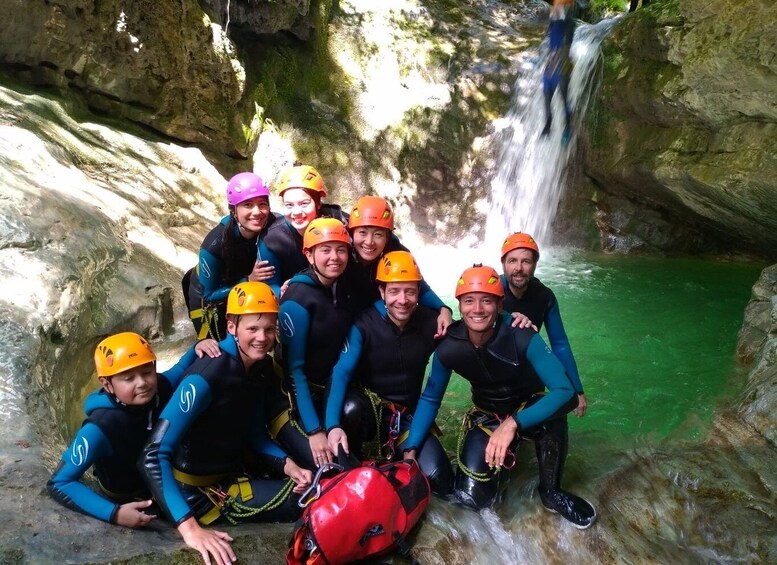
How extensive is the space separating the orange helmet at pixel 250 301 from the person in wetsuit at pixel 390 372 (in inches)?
33.0

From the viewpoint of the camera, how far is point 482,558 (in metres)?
3.24

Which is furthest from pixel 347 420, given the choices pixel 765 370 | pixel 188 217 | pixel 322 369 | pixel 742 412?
pixel 188 217

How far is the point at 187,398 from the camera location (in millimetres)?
2826

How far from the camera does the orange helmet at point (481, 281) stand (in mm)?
3395

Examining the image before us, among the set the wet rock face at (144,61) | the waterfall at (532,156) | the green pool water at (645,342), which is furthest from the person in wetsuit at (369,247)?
the waterfall at (532,156)

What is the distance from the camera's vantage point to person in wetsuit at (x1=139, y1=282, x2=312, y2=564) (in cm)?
275

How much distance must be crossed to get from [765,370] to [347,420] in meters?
3.85

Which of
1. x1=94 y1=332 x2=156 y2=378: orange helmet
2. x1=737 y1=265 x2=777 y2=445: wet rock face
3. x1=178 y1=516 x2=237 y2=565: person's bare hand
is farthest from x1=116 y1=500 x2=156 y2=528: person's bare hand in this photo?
x1=737 y1=265 x2=777 y2=445: wet rock face

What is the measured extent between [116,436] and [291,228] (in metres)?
1.88

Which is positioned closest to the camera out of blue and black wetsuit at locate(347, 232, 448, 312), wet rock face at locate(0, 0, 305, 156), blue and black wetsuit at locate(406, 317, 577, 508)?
blue and black wetsuit at locate(406, 317, 577, 508)

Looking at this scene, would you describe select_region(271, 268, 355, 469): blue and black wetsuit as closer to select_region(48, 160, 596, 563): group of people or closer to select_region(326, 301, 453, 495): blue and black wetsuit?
select_region(48, 160, 596, 563): group of people

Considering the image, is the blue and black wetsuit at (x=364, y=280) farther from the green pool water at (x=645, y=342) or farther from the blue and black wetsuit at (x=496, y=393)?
the green pool water at (x=645, y=342)

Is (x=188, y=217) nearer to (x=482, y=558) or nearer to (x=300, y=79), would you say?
(x=300, y=79)

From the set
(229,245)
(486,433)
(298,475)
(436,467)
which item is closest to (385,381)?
(436,467)
